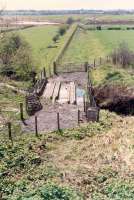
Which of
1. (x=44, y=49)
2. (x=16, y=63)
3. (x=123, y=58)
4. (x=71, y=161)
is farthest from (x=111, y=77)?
(x=44, y=49)

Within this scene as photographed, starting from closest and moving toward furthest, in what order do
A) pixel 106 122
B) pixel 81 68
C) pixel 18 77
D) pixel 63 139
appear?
pixel 63 139 < pixel 106 122 < pixel 18 77 < pixel 81 68

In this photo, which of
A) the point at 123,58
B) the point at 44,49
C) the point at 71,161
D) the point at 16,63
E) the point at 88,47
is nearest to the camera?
the point at 71,161

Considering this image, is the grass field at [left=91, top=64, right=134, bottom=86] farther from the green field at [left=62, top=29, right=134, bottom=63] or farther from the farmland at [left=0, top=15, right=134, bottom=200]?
the green field at [left=62, top=29, right=134, bottom=63]

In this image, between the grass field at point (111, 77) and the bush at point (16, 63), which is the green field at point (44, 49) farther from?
the grass field at point (111, 77)

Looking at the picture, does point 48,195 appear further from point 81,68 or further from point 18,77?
point 81,68

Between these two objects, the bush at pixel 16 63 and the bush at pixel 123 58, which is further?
the bush at pixel 123 58

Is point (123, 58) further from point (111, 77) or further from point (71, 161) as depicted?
point (71, 161)

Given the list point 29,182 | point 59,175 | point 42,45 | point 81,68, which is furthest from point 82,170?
point 42,45

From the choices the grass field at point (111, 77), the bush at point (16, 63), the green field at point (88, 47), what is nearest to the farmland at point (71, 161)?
the grass field at point (111, 77)

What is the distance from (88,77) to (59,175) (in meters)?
21.7

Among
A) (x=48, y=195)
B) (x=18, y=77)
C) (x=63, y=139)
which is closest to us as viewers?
(x=48, y=195)

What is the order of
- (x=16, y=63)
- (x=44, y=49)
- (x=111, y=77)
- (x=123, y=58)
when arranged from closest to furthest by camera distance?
1. (x=111, y=77)
2. (x=16, y=63)
3. (x=123, y=58)
4. (x=44, y=49)

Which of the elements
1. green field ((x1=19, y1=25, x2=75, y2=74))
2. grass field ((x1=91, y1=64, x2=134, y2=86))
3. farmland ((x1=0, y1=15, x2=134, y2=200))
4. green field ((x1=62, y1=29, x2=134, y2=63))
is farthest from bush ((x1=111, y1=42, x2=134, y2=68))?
farmland ((x1=0, y1=15, x2=134, y2=200))

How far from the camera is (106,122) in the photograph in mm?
27094
